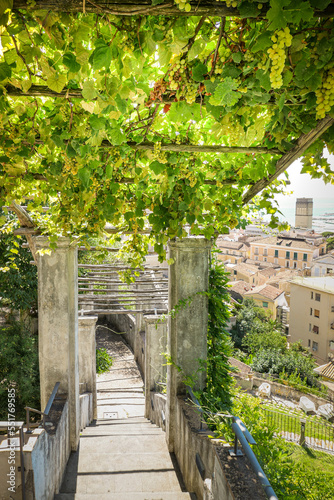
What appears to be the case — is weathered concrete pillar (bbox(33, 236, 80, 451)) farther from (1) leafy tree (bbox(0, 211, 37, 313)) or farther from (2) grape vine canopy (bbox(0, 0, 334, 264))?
(1) leafy tree (bbox(0, 211, 37, 313))

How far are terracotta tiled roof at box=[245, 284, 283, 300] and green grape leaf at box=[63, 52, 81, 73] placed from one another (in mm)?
29412

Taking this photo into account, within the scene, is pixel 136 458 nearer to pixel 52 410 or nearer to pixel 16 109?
pixel 52 410

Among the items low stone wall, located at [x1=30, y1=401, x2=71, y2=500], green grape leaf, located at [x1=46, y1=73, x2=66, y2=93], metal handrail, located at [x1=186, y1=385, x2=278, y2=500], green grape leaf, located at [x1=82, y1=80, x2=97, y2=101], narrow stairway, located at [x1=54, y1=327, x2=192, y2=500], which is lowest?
narrow stairway, located at [x1=54, y1=327, x2=192, y2=500]

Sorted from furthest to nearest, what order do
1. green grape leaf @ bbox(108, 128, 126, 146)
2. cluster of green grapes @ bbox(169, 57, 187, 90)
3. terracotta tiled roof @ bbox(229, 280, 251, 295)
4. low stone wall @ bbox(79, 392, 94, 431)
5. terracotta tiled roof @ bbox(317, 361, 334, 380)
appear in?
terracotta tiled roof @ bbox(229, 280, 251, 295)
terracotta tiled roof @ bbox(317, 361, 334, 380)
low stone wall @ bbox(79, 392, 94, 431)
green grape leaf @ bbox(108, 128, 126, 146)
cluster of green grapes @ bbox(169, 57, 187, 90)

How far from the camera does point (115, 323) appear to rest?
16.0m

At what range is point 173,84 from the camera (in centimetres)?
131

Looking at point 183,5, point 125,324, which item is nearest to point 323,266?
point 125,324

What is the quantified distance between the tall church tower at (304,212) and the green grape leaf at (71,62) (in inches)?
1410

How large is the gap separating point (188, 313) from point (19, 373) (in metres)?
5.09

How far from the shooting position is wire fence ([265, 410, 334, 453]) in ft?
38.3

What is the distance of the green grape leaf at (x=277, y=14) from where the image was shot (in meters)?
0.81

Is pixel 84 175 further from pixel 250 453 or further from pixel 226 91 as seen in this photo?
pixel 250 453

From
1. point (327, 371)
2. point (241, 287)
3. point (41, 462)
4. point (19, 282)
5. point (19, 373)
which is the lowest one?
point (327, 371)

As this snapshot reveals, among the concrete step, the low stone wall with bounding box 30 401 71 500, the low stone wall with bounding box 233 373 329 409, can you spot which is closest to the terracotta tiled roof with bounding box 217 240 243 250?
the low stone wall with bounding box 233 373 329 409
